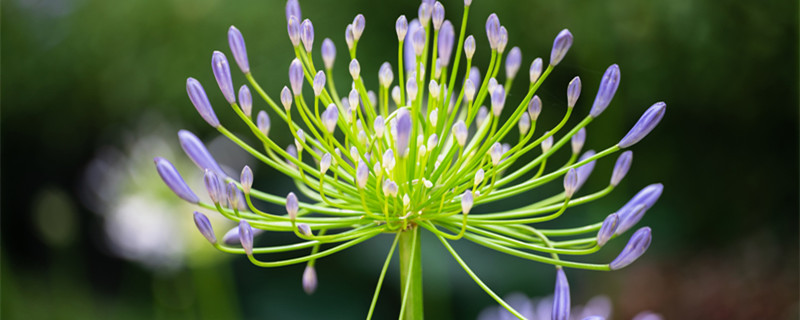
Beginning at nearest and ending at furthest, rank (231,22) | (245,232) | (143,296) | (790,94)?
(245,232)
(790,94)
(231,22)
(143,296)

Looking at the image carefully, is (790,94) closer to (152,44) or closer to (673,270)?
(673,270)

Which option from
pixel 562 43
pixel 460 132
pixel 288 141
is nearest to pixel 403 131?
pixel 460 132

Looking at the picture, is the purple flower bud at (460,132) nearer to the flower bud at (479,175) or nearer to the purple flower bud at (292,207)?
the flower bud at (479,175)

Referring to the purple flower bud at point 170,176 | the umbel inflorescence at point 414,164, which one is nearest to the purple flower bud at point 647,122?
the umbel inflorescence at point 414,164

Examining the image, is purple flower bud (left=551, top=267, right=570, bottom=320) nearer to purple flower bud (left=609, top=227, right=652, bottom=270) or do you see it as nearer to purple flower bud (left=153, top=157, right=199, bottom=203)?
purple flower bud (left=609, top=227, right=652, bottom=270)

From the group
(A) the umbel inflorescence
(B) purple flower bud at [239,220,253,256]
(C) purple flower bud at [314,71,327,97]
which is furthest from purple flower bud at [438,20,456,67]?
(B) purple flower bud at [239,220,253,256]

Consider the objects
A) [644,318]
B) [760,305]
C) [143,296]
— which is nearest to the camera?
[644,318]

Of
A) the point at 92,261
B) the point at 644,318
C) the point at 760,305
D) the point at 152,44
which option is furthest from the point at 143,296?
the point at 644,318
